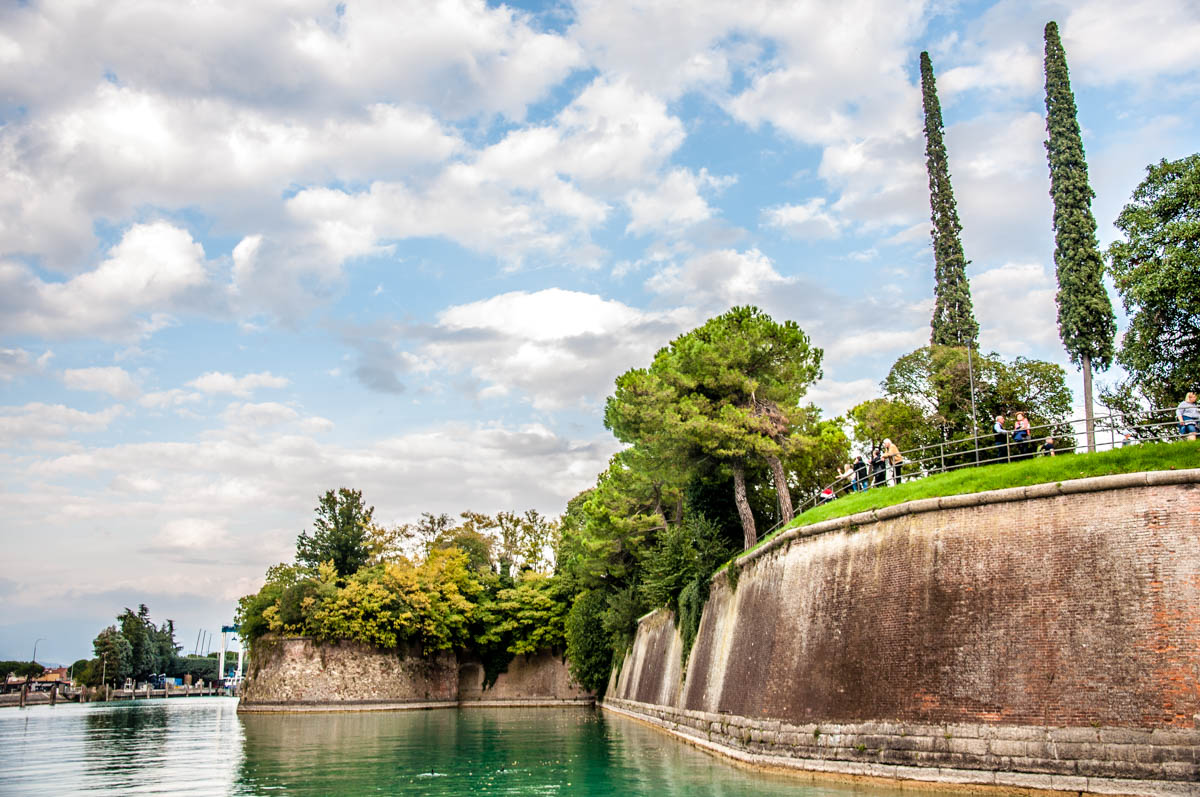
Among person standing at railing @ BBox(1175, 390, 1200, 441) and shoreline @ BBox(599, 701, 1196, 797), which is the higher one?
person standing at railing @ BBox(1175, 390, 1200, 441)

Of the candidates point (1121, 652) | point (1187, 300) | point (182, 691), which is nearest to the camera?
point (1121, 652)

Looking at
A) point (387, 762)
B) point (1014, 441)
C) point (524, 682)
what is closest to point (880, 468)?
point (1014, 441)

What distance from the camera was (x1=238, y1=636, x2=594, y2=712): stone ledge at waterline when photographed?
51.5 meters

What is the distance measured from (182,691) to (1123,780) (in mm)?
124284

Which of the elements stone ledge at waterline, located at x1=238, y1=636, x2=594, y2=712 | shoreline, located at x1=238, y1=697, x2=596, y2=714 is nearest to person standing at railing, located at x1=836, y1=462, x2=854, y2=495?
shoreline, located at x1=238, y1=697, x2=596, y2=714

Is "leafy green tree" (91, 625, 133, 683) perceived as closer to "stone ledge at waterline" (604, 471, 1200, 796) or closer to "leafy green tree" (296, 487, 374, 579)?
"leafy green tree" (296, 487, 374, 579)

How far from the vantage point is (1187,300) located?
1043 inches

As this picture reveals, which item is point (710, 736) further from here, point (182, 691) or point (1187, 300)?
point (182, 691)

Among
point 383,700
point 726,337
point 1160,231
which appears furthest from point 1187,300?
point 383,700

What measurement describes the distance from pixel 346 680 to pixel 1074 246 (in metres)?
45.6

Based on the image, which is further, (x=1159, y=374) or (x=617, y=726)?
(x=617, y=726)

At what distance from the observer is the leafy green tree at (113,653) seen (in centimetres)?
9762

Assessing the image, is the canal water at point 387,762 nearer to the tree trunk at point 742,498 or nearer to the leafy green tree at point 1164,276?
the tree trunk at point 742,498

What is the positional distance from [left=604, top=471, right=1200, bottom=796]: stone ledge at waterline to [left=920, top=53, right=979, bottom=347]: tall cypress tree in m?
30.0
